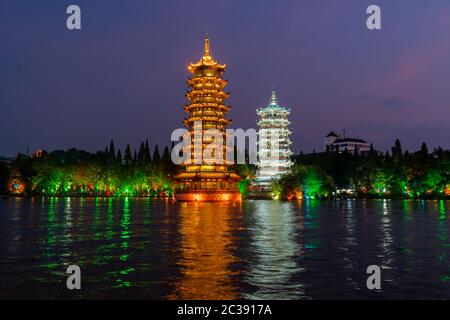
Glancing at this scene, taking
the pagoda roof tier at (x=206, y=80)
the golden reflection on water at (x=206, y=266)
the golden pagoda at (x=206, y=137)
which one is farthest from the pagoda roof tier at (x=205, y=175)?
the golden reflection on water at (x=206, y=266)

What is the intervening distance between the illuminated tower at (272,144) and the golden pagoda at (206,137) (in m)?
34.2

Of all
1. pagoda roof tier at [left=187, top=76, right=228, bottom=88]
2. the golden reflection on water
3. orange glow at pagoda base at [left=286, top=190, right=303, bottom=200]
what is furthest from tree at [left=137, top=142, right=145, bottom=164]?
the golden reflection on water

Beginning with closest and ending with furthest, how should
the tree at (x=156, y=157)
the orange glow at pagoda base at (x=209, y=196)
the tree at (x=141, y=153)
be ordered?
the orange glow at pagoda base at (x=209, y=196) → the tree at (x=156, y=157) → the tree at (x=141, y=153)

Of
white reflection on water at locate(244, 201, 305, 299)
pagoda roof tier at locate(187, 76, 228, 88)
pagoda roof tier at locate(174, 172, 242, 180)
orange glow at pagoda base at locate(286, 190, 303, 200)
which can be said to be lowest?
white reflection on water at locate(244, 201, 305, 299)

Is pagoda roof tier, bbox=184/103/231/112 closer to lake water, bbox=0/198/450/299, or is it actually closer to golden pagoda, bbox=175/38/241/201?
golden pagoda, bbox=175/38/241/201

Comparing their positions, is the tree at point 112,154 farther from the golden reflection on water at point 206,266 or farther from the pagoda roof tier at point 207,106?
the golden reflection on water at point 206,266

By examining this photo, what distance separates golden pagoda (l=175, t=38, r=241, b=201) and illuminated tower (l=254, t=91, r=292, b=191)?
112 ft

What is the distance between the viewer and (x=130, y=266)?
22.6 meters

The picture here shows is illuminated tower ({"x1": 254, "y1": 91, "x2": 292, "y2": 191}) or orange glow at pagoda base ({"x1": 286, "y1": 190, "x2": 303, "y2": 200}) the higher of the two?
illuminated tower ({"x1": 254, "y1": 91, "x2": 292, "y2": 191})

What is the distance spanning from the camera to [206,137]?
370ft

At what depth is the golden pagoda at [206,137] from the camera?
10950 centimetres

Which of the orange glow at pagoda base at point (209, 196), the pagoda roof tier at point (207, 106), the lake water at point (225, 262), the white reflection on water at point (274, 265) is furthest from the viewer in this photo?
the pagoda roof tier at point (207, 106)

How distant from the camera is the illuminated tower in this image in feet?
484
